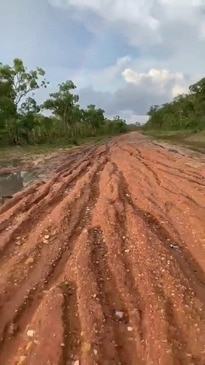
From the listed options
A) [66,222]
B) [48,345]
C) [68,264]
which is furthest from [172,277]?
[66,222]

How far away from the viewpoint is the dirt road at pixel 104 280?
4668mm

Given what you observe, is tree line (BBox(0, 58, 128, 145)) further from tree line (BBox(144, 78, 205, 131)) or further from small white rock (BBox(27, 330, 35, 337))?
small white rock (BBox(27, 330, 35, 337))

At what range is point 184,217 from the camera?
937cm

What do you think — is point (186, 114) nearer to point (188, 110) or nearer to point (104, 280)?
point (188, 110)

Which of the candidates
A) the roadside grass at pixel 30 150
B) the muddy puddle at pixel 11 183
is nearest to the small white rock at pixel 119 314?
the muddy puddle at pixel 11 183

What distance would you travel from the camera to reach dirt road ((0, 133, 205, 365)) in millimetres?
4668

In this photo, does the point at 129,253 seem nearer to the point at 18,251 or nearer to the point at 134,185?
the point at 18,251

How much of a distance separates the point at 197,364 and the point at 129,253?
119 inches

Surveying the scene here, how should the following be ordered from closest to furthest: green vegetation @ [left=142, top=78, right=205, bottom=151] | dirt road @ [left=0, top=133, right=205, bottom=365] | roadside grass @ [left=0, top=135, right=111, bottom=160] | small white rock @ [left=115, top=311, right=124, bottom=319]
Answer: dirt road @ [left=0, top=133, right=205, bottom=365] → small white rock @ [left=115, top=311, right=124, bottom=319] → roadside grass @ [left=0, top=135, right=111, bottom=160] → green vegetation @ [left=142, top=78, right=205, bottom=151]

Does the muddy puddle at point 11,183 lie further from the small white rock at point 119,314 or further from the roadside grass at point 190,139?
the roadside grass at point 190,139

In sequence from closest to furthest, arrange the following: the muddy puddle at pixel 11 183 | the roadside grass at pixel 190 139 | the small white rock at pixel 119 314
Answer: the small white rock at pixel 119 314 → the muddy puddle at pixel 11 183 → the roadside grass at pixel 190 139

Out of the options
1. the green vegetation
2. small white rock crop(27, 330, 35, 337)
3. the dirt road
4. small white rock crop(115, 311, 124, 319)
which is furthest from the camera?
the green vegetation

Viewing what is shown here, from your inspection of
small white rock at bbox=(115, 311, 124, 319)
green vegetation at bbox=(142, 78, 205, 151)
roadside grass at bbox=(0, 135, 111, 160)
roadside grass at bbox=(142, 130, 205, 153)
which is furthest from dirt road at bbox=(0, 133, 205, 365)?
green vegetation at bbox=(142, 78, 205, 151)

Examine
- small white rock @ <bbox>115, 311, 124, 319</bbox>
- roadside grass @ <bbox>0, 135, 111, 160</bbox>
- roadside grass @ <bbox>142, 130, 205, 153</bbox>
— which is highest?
A: small white rock @ <bbox>115, 311, 124, 319</bbox>
